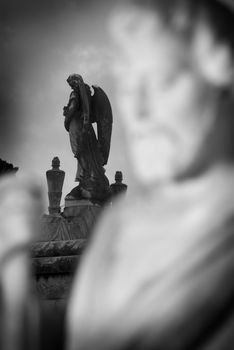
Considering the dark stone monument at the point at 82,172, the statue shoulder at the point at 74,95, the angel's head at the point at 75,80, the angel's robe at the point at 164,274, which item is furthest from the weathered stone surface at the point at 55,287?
the angel's robe at the point at 164,274

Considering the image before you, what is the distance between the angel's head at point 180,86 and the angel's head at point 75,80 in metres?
5.67

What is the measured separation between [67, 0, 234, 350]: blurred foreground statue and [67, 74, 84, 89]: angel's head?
18.5ft

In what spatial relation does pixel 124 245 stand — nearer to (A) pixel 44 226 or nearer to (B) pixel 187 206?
(B) pixel 187 206

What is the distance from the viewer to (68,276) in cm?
696

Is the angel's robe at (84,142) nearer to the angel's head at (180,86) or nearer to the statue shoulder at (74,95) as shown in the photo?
the statue shoulder at (74,95)

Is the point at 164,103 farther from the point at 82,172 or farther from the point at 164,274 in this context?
the point at 82,172

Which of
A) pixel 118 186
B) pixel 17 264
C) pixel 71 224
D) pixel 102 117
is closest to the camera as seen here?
pixel 17 264

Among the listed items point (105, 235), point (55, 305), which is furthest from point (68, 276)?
point (105, 235)

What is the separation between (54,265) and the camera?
273 inches

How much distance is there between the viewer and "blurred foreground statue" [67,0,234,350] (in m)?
2.41

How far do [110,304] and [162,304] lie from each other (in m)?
0.28

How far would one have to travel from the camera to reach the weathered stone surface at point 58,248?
22.5ft

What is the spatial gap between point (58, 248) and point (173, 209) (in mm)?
4356

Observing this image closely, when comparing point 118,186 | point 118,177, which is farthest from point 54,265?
point 118,177
